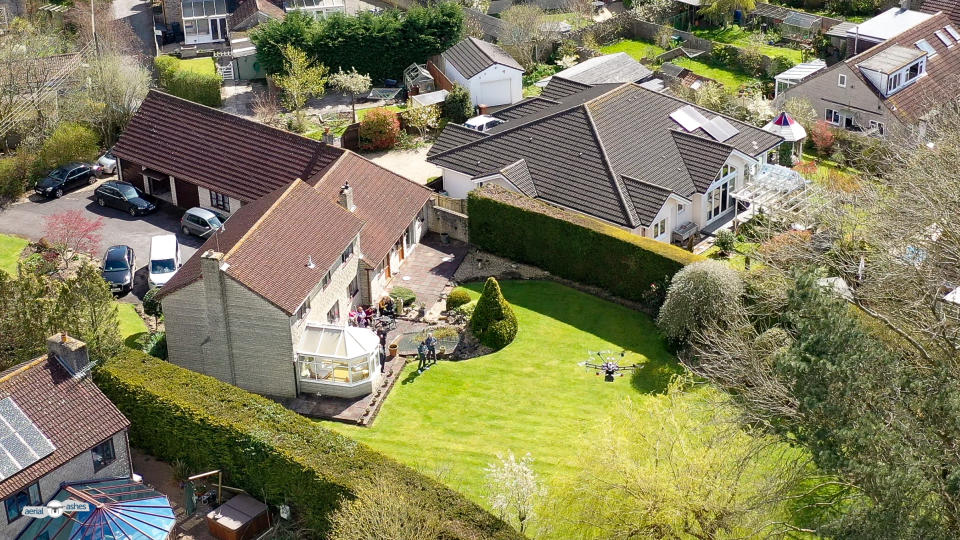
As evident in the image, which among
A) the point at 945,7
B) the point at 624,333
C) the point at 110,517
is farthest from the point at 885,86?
the point at 110,517

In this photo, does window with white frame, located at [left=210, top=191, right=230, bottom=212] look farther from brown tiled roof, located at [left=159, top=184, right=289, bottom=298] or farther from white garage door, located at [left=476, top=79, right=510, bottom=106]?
white garage door, located at [left=476, top=79, right=510, bottom=106]

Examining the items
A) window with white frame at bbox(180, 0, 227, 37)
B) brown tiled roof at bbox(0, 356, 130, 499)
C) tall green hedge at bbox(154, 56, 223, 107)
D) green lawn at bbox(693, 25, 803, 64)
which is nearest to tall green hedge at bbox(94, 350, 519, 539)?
brown tiled roof at bbox(0, 356, 130, 499)

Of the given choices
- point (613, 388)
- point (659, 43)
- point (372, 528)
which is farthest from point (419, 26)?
point (372, 528)

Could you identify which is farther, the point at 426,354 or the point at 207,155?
the point at 207,155

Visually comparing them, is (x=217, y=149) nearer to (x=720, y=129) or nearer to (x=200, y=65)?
(x=200, y=65)

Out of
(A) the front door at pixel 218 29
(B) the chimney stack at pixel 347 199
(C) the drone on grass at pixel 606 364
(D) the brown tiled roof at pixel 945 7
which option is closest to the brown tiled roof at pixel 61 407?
(B) the chimney stack at pixel 347 199

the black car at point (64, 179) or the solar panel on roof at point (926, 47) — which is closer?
the black car at point (64, 179)

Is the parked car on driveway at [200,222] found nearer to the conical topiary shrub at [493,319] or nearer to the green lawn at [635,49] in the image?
the conical topiary shrub at [493,319]
